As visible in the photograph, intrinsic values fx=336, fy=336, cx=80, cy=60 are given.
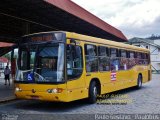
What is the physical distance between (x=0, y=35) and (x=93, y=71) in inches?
702

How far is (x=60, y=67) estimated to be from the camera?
1116 centimetres

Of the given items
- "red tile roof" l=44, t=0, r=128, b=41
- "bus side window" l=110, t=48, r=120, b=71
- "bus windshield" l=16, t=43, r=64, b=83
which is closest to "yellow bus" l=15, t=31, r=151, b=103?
"bus windshield" l=16, t=43, r=64, b=83

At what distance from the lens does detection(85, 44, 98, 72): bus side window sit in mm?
13009

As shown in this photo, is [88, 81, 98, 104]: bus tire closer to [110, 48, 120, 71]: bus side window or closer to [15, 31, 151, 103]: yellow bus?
[15, 31, 151, 103]: yellow bus

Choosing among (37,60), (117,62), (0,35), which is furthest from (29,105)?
(0,35)

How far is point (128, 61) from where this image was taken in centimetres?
1828

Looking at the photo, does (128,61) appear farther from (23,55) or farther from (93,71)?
(23,55)

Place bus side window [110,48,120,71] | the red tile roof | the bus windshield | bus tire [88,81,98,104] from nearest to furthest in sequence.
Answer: the bus windshield < bus tire [88,81,98,104] < the red tile roof < bus side window [110,48,120,71]

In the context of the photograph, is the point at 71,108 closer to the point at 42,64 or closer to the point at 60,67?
the point at 60,67

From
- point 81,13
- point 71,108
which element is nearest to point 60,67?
point 71,108

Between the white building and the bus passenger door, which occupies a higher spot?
the white building

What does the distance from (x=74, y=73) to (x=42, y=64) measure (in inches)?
46.1

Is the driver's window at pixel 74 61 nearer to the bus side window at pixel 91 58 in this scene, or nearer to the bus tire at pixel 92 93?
the bus side window at pixel 91 58

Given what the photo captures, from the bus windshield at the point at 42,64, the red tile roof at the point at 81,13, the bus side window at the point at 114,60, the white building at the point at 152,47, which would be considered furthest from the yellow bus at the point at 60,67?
the white building at the point at 152,47
